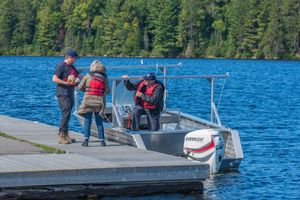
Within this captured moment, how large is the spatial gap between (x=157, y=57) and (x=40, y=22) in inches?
1033

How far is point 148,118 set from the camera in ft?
73.1

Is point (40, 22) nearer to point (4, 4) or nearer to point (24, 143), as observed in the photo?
point (4, 4)

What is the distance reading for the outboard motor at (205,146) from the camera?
2098 cm

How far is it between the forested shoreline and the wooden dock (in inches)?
4846

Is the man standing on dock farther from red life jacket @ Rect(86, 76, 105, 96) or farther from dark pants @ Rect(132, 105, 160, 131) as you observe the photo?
dark pants @ Rect(132, 105, 160, 131)

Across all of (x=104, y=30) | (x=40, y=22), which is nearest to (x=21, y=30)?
(x=40, y=22)

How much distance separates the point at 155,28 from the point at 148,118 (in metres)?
134

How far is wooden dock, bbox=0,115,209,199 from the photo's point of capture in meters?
16.7

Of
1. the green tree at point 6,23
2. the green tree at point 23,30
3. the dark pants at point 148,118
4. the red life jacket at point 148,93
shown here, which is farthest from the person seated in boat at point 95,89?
the green tree at point 6,23

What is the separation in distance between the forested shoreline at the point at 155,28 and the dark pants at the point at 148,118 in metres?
119

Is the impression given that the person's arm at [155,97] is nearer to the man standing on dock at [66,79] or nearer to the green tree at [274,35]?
the man standing on dock at [66,79]

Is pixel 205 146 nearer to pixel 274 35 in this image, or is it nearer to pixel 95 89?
pixel 95 89

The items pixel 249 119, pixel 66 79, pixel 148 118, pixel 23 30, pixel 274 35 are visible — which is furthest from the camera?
pixel 23 30

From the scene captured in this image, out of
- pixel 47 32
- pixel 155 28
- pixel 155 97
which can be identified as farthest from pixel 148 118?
pixel 47 32
